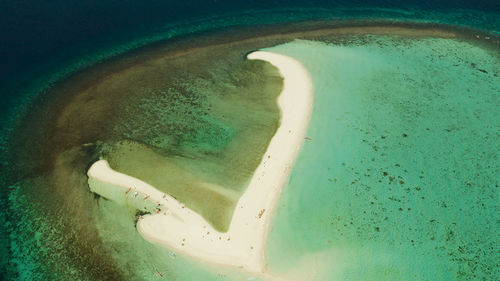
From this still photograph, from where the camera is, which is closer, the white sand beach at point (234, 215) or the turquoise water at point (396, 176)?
Answer: the turquoise water at point (396, 176)

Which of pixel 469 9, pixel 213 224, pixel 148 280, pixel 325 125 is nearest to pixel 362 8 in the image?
pixel 469 9

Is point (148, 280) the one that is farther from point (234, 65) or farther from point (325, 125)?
point (234, 65)

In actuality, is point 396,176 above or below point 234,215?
above

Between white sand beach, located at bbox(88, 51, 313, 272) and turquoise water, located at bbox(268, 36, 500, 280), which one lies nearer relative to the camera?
turquoise water, located at bbox(268, 36, 500, 280)

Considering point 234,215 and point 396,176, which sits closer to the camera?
point 234,215
